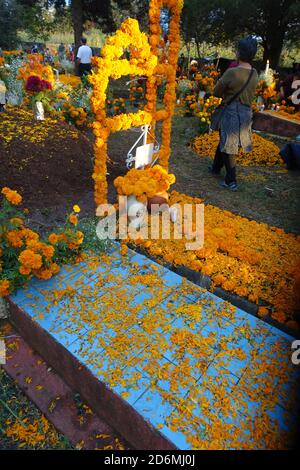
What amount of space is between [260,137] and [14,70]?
6499mm

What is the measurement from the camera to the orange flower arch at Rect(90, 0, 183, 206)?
11.0 ft

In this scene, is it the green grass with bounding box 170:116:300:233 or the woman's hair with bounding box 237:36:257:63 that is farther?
the green grass with bounding box 170:116:300:233

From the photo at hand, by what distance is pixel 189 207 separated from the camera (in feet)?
14.5

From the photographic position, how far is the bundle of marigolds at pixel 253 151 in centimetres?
669

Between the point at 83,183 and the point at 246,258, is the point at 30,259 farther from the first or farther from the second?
the point at 83,183

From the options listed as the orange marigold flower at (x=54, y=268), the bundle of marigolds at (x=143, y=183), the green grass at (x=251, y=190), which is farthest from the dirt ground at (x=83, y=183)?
the orange marigold flower at (x=54, y=268)

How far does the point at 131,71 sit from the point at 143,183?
1.30 m

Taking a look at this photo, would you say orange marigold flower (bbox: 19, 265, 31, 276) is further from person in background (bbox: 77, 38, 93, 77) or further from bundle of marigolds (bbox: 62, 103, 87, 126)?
person in background (bbox: 77, 38, 93, 77)

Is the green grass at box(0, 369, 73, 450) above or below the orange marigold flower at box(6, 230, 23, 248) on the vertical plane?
below

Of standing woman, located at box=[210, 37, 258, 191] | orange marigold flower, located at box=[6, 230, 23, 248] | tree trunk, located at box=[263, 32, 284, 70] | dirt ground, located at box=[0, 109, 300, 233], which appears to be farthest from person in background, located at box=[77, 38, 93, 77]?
orange marigold flower, located at box=[6, 230, 23, 248]

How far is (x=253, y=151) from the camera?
689cm

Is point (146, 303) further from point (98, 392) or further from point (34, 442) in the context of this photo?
point (34, 442)

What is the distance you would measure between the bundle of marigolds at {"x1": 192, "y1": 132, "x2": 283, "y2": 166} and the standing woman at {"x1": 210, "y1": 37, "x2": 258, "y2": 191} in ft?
5.10

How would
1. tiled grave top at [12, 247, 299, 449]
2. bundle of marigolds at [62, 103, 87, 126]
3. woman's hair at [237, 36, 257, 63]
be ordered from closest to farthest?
tiled grave top at [12, 247, 299, 449], woman's hair at [237, 36, 257, 63], bundle of marigolds at [62, 103, 87, 126]
